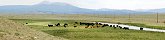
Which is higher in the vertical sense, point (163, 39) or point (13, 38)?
point (13, 38)

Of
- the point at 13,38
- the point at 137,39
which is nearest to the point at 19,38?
the point at 13,38

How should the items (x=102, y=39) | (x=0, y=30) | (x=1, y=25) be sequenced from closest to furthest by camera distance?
1. (x=0, y=30)
2. (x=1, y=25)
3. (x=102, y=39)

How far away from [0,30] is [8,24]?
600cm

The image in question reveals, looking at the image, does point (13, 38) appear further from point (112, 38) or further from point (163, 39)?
point (163, 39)

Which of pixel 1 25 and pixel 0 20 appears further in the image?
pixel 0 20

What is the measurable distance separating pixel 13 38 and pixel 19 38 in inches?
30.5

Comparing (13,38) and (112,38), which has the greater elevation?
(13,38)

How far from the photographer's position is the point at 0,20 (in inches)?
1455

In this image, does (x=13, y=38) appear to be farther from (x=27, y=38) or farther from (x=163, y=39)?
(x=163, y=39)

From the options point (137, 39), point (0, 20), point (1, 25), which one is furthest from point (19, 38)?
point (137, 39)

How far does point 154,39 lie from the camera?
148 feet

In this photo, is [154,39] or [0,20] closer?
[0,20]

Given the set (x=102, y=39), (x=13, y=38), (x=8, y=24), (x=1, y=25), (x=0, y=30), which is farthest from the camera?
(x=102, y=39)

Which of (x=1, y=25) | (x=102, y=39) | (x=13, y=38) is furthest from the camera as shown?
(x=102, y=39)
